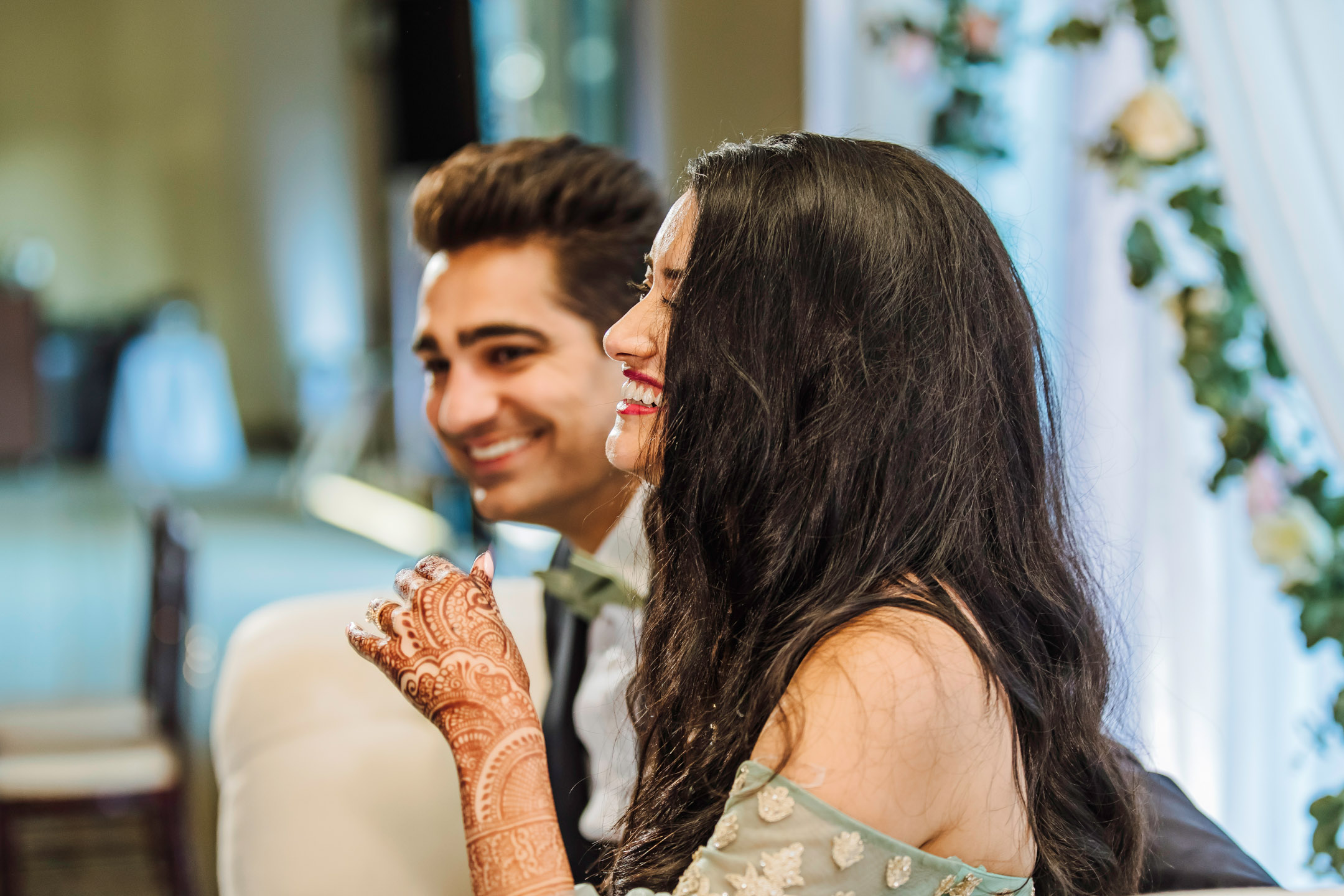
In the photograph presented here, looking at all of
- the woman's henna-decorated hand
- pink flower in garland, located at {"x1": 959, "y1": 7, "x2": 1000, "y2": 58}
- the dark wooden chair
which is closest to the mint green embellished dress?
the woman's henna-decorated hand

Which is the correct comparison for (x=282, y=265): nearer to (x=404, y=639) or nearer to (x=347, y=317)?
(x=347, y=317)

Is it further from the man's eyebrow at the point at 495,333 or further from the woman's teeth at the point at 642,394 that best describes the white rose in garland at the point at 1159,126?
the woman's teeth at the point at 642,394

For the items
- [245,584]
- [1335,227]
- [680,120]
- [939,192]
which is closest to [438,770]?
[939,192]

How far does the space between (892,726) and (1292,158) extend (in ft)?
3.19

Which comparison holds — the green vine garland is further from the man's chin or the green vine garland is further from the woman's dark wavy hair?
the man's chin

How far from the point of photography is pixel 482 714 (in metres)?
0.99

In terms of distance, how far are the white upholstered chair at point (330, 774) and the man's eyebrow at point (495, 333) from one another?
520 mm

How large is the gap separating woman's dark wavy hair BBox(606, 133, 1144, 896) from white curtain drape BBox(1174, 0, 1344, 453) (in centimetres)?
57

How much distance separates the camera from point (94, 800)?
7.77 feet

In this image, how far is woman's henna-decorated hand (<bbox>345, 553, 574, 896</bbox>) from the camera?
3.17ft

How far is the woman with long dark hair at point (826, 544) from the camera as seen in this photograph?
0.93 m

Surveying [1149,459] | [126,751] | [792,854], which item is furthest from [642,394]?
[126,751]

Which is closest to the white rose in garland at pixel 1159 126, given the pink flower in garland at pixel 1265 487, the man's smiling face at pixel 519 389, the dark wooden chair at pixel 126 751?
the pink flower in garland at pixel 1265 487

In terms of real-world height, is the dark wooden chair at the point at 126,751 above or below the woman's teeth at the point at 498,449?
below
